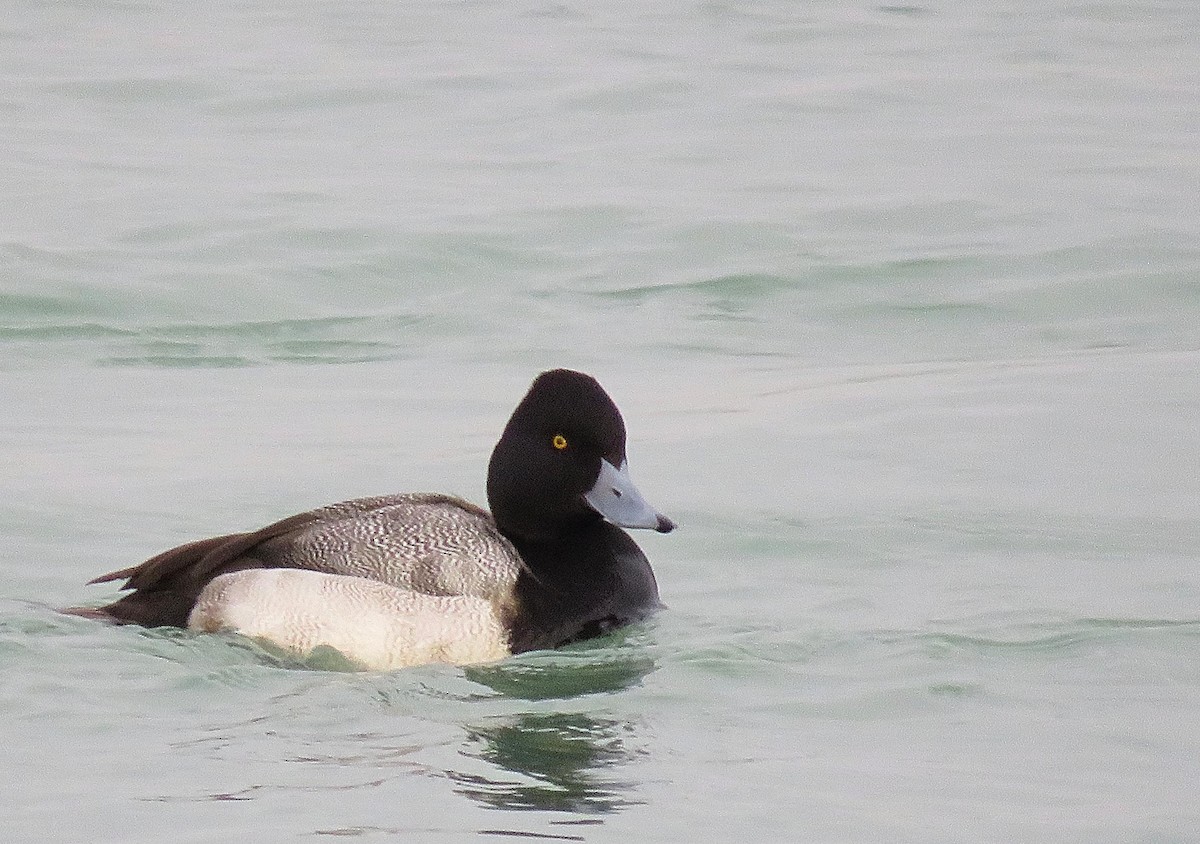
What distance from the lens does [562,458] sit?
8.12 m

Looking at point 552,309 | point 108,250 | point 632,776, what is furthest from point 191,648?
point 108,250

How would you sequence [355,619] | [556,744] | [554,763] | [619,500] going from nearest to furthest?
[554,763], [556,744], [355,619], [619,500]

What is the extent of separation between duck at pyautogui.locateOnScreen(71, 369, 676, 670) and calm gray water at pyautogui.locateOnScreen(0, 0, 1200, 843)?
0.47ft

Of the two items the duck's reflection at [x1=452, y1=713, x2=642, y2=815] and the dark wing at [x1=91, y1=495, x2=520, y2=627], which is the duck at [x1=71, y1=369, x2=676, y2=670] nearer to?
the dark wing at [x1=91, y1=495, x2=520, y2=627]

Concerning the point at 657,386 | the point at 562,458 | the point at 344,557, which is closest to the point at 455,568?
the point at 344,557

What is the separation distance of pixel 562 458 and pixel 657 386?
3.85 m

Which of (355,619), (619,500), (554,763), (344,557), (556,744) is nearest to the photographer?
(554,763)

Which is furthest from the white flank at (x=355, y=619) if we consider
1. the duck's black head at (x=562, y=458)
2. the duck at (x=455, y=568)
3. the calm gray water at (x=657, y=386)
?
the duck's black head at (x=562, y=458)

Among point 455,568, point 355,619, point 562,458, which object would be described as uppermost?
point 562,458

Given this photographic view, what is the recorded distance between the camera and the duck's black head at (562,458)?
809 centimetres

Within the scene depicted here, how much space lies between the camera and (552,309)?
14.1 metres

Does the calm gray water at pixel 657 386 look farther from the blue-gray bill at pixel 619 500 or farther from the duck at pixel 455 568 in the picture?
the blue-gray bill at pixel 619 500

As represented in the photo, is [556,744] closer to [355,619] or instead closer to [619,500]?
[355,619]

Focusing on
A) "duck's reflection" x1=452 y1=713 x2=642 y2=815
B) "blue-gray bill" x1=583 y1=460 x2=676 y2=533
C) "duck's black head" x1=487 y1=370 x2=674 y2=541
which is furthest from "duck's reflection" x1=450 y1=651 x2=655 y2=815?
"duck's black head" x1=487 y1=370 x2=674 y2=541
